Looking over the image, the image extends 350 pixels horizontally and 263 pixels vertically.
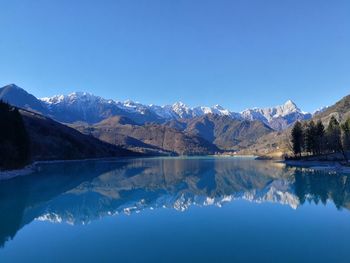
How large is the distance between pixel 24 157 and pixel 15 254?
8876 cm

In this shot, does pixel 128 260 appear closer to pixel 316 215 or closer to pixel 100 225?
pixel 100 225

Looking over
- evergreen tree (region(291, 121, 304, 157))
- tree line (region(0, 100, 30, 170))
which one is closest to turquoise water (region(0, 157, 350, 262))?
tree line (region(0, 100, 30, 170))

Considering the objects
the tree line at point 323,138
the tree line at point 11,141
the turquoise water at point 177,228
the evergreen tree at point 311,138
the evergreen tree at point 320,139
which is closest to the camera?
the turquoise water at point 177,228

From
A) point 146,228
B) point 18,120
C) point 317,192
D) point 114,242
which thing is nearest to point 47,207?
point 146,228

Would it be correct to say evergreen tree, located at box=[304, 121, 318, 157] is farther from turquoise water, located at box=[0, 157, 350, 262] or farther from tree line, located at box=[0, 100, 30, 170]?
tree line, located at box=[0, 100, 30, 170]

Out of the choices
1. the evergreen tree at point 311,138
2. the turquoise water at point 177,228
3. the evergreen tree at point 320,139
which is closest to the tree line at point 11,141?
the turquoise water at point 177,228

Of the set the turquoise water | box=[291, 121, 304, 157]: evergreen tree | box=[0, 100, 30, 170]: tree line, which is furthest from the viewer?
box=[291, 121, 304, 157]: evergreen tree

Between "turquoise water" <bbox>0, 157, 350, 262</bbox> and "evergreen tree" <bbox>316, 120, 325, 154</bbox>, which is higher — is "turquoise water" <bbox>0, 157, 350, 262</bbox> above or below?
below

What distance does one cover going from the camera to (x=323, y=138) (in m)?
128

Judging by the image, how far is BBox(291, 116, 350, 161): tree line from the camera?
11831cm

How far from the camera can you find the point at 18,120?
100 metres

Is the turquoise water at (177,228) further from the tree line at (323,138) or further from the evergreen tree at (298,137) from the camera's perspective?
the evergreen tree at (298,137)

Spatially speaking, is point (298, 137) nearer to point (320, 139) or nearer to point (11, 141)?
point (320, 139)

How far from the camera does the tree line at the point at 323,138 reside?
118306 mm
